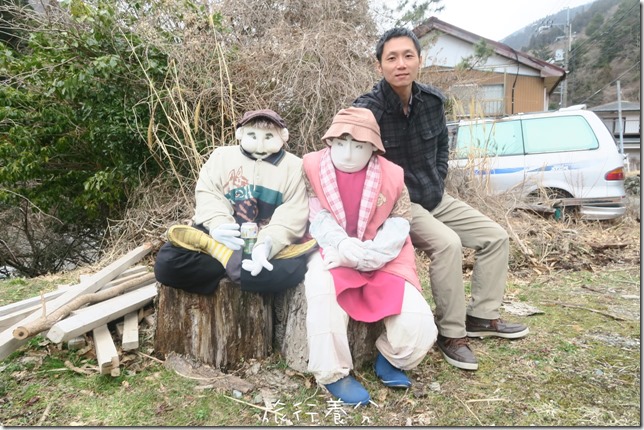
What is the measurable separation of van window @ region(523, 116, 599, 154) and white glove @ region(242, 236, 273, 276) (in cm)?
513

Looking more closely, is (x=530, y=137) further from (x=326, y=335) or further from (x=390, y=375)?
(x=326, y=335)

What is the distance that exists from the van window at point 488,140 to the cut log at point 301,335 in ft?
11.7

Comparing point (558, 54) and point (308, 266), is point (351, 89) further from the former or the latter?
point (558, 54)

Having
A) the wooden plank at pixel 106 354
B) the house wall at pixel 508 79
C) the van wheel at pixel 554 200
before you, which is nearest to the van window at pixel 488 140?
the van wheel at pixel 554 200

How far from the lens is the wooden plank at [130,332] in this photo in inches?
87.4

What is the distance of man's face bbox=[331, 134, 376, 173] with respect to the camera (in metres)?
2.16

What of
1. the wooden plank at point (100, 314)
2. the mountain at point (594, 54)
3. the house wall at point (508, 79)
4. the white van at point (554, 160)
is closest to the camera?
the wooden plank at point (100, 314)

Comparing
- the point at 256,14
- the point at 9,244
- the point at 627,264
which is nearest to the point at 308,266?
the point at 256,14

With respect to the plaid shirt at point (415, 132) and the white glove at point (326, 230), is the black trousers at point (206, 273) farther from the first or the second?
the plaid shirt at point (415, 132)

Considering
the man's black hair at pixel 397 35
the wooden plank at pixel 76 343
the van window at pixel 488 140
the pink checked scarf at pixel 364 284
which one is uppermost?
the man's black hair at pixel 397 35

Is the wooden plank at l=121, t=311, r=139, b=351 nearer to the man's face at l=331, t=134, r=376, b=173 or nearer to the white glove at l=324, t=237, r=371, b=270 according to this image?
the white glove at l=324, t=237, r=371, b=270

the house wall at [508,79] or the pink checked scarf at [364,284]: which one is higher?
the house wall at [508,79]

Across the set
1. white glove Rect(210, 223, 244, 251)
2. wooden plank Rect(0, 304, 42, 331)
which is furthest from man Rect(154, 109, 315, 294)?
wooden plank Rect(0, 304, 42, 331)

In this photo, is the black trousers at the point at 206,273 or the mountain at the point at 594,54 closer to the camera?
the black trousers at the point at 206,273
